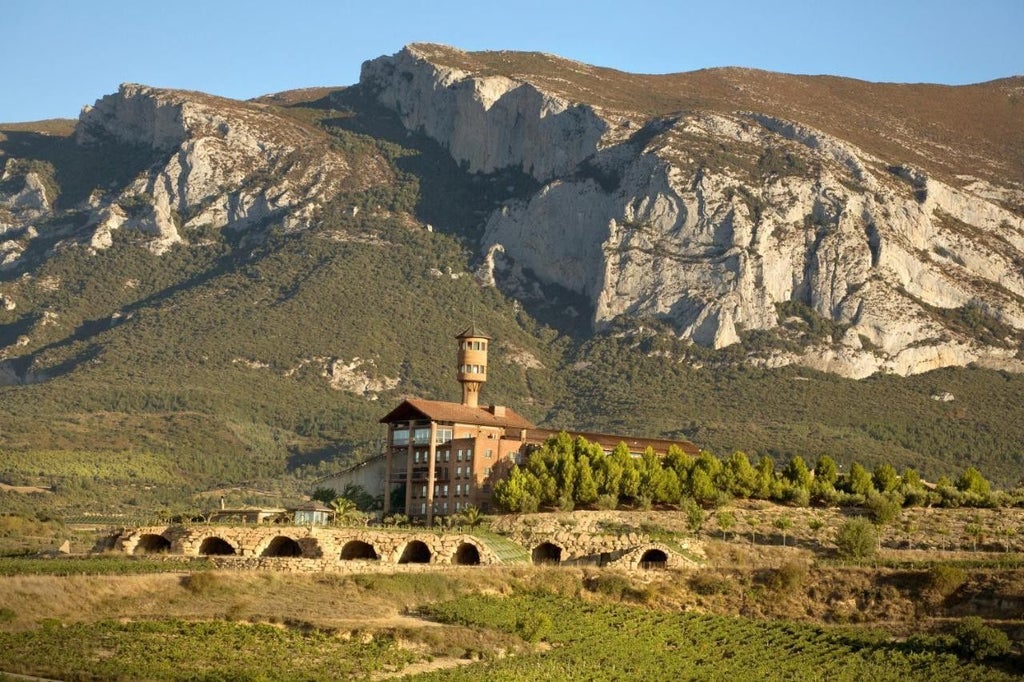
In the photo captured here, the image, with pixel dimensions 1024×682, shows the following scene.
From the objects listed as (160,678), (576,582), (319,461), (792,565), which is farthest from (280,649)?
(319,461)

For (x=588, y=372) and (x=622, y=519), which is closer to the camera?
(x=622, y=519)

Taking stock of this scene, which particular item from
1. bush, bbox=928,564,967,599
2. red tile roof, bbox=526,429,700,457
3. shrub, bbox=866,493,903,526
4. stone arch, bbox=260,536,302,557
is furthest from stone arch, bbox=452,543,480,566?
shrub, bbox=866,493,903,526

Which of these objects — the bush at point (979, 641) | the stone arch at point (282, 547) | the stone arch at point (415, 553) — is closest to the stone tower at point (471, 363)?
the stone arch at point (415, 553)

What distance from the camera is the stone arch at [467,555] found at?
9062 cm

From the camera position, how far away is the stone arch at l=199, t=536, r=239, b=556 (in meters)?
89.5

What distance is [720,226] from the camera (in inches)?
7785

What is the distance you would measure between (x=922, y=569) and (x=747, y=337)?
350ft

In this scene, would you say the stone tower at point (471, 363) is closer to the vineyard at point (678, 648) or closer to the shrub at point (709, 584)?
the shrub at point (709, 584)

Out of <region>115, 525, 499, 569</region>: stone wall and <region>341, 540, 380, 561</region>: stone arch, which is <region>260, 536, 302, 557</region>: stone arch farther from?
<region>341, 540, 380, 561</region>: stone arch

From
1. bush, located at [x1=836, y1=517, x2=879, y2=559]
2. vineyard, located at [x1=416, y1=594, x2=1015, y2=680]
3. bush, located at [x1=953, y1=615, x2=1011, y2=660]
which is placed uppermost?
bush, located at [x1=836, y1=517, x2=879, y2=559]

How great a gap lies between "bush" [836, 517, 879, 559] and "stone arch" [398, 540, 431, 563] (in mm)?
20310

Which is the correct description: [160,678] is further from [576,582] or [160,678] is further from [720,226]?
[720,226]

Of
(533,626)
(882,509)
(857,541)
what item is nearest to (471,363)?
(882,509)

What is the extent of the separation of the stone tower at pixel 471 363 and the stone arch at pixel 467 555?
23459mm
